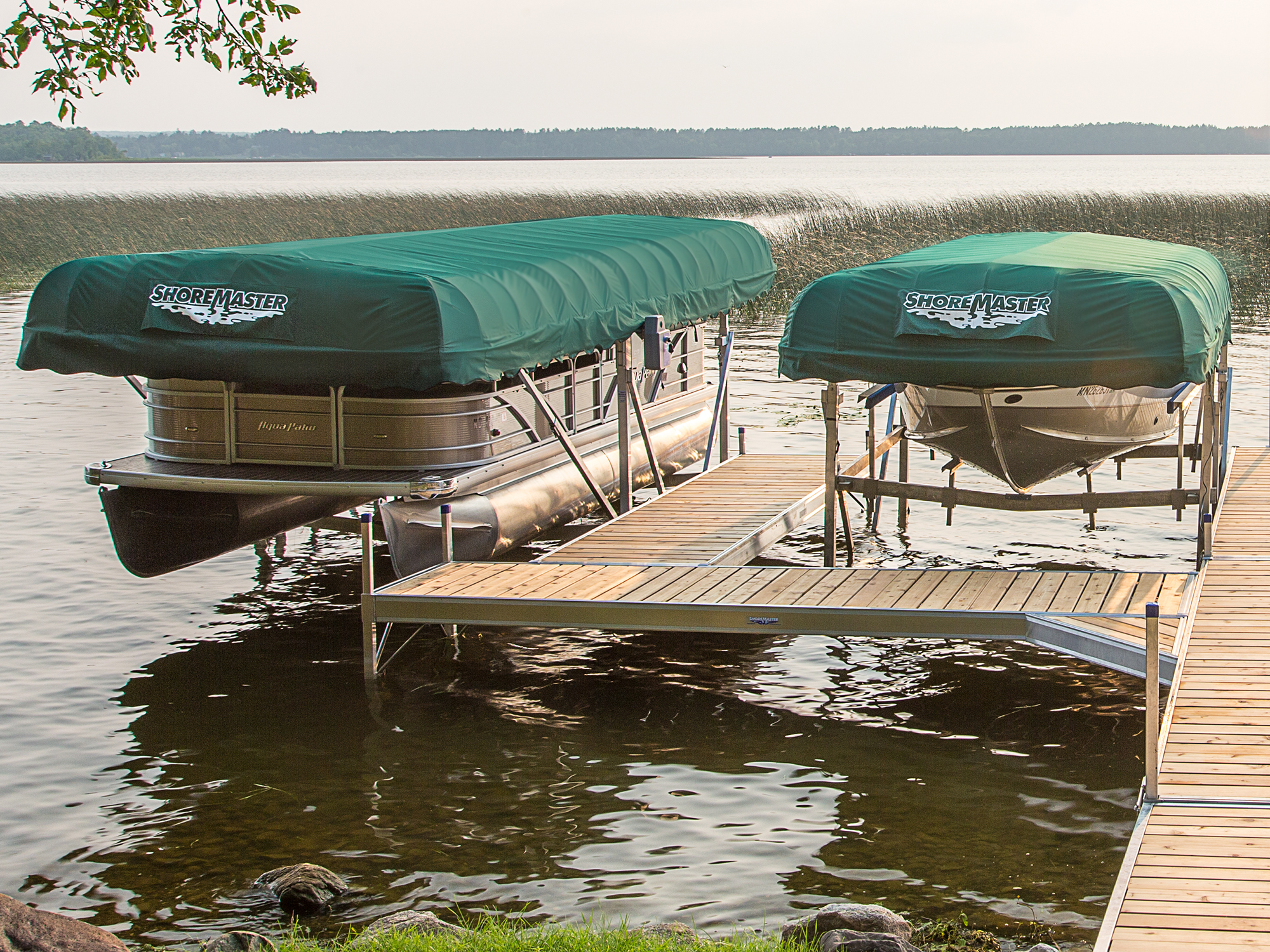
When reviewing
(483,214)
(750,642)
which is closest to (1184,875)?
(750,642)

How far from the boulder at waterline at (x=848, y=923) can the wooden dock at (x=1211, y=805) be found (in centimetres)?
106

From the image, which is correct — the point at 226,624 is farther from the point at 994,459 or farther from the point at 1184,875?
the point at 1184,875

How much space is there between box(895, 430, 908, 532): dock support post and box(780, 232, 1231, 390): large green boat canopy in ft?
10.5

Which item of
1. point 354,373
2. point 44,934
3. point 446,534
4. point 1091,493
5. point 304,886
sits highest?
point 354,373

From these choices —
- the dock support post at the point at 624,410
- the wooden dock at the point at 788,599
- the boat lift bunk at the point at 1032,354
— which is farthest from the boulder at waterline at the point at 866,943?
the dock support post at the point at 624,410

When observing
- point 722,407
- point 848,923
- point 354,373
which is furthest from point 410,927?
point 722,407

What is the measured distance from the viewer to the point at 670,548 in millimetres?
11758

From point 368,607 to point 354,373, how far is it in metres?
1.74

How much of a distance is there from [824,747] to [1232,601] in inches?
120

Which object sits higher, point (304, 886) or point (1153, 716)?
point (1153, 716)

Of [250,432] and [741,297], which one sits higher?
[741,297]

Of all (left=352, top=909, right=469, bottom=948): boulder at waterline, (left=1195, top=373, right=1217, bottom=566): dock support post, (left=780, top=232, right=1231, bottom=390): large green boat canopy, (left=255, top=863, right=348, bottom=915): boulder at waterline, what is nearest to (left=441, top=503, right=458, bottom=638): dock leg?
(left=780, top=232, right=1231, bottom=390): large green boat canopy

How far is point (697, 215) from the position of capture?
54000mm

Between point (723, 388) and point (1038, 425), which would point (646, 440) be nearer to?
point (723, 388)
